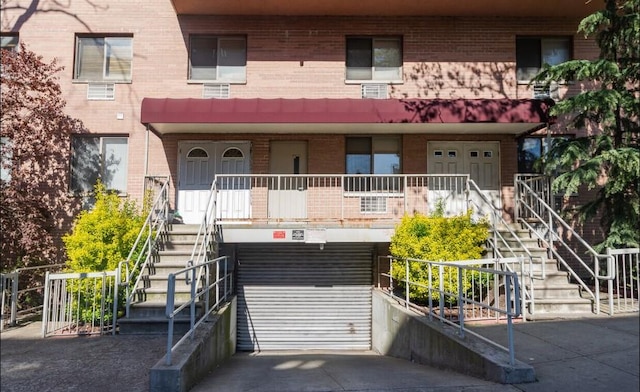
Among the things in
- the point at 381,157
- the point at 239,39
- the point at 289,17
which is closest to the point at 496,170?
the point at 381,157

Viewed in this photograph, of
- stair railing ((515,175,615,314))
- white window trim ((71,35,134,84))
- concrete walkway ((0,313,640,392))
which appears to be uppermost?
white window trim ((71,35,134,84))

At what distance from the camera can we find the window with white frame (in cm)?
1159

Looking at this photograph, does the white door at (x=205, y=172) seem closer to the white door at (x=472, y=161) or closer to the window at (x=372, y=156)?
the window at (x=372, y=156)

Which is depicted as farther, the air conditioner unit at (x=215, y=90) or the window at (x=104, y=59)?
the window at (x=104, y=59)

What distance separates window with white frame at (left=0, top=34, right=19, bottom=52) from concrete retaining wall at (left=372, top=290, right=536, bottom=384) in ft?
36.4

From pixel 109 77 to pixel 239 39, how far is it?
352cm

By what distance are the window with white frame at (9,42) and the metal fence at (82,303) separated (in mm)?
7338

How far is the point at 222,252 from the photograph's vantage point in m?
10.5

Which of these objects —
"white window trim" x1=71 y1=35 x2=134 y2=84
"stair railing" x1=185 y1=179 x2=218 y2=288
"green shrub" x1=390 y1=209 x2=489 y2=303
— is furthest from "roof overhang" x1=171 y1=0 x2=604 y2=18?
"green shrub" x1=390 y1=209 x2=489 y2=303

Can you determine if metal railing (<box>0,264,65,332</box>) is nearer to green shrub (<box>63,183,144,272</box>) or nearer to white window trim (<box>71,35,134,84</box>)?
green shrub (<box>63,183,144,272</box>)

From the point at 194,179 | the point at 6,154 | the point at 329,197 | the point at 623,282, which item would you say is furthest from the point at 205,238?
the point at 623,282

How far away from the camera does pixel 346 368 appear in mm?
6160

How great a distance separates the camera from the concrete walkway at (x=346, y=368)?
4.42 m

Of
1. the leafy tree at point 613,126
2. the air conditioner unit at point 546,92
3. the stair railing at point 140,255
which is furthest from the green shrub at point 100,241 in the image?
the air conditioner unit at point 546,92
